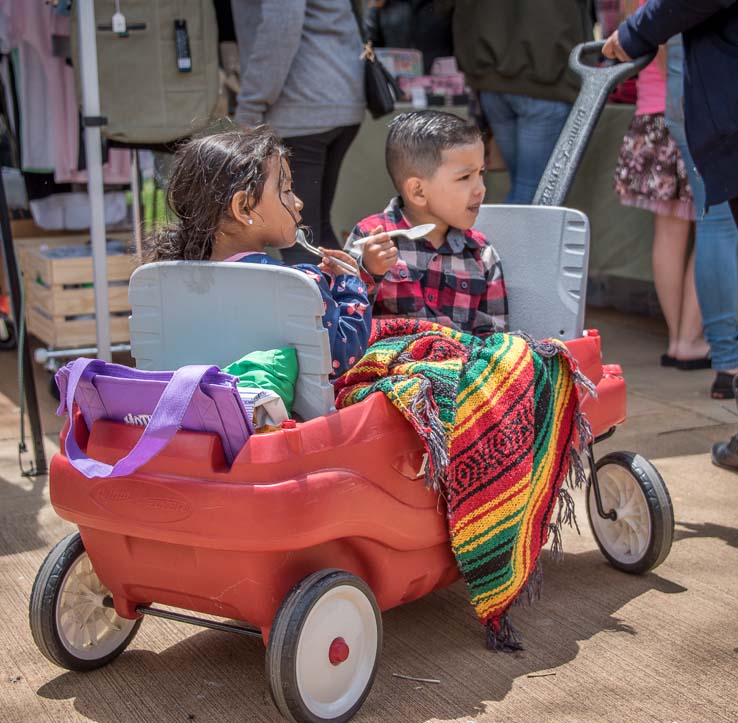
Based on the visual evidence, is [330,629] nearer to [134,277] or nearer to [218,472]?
[218,472]

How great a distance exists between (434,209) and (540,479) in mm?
825

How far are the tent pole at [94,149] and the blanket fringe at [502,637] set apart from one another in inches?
78.9

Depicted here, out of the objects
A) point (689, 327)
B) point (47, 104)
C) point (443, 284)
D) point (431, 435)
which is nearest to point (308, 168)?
point (443, 284)

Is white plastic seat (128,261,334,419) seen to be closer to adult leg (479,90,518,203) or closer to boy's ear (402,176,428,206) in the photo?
boy's ear (402,176,428,206)

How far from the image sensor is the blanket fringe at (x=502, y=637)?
236 centimetres

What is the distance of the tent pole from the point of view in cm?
366

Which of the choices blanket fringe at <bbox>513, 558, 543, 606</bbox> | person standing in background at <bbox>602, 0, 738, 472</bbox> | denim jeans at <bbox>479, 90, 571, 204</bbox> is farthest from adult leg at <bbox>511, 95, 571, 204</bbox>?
blanket fringe at <bbox>513, 558, 543, 606</bbox>

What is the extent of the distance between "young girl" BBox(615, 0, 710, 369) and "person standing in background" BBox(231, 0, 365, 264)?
55.9 inches

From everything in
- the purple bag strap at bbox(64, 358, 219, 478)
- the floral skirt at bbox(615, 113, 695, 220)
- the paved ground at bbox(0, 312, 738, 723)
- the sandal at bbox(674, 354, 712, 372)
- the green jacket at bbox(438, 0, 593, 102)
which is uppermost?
the green jacket at bbox(438, 0, 593, 102)

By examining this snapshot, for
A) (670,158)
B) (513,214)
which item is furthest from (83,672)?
(670,158)

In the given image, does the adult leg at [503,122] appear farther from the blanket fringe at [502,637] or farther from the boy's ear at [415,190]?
the blanket fringe at [502,637]

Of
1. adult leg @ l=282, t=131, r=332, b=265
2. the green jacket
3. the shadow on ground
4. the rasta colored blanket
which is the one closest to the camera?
the shadow on ground

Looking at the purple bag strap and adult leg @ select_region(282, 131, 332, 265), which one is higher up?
adult leg @ select_region(282, 131, 332, 265)

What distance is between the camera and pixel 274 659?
192 centimetres
